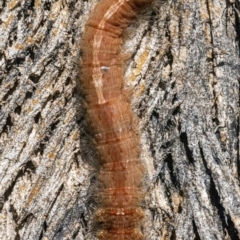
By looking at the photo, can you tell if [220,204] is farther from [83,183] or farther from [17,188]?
[17,188]

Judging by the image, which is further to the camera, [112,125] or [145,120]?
[145,120]

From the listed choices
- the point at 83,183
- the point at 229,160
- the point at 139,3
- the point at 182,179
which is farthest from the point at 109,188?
the point at 139,3

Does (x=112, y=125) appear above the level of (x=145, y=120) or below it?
below

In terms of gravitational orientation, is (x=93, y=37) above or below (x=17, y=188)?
above
